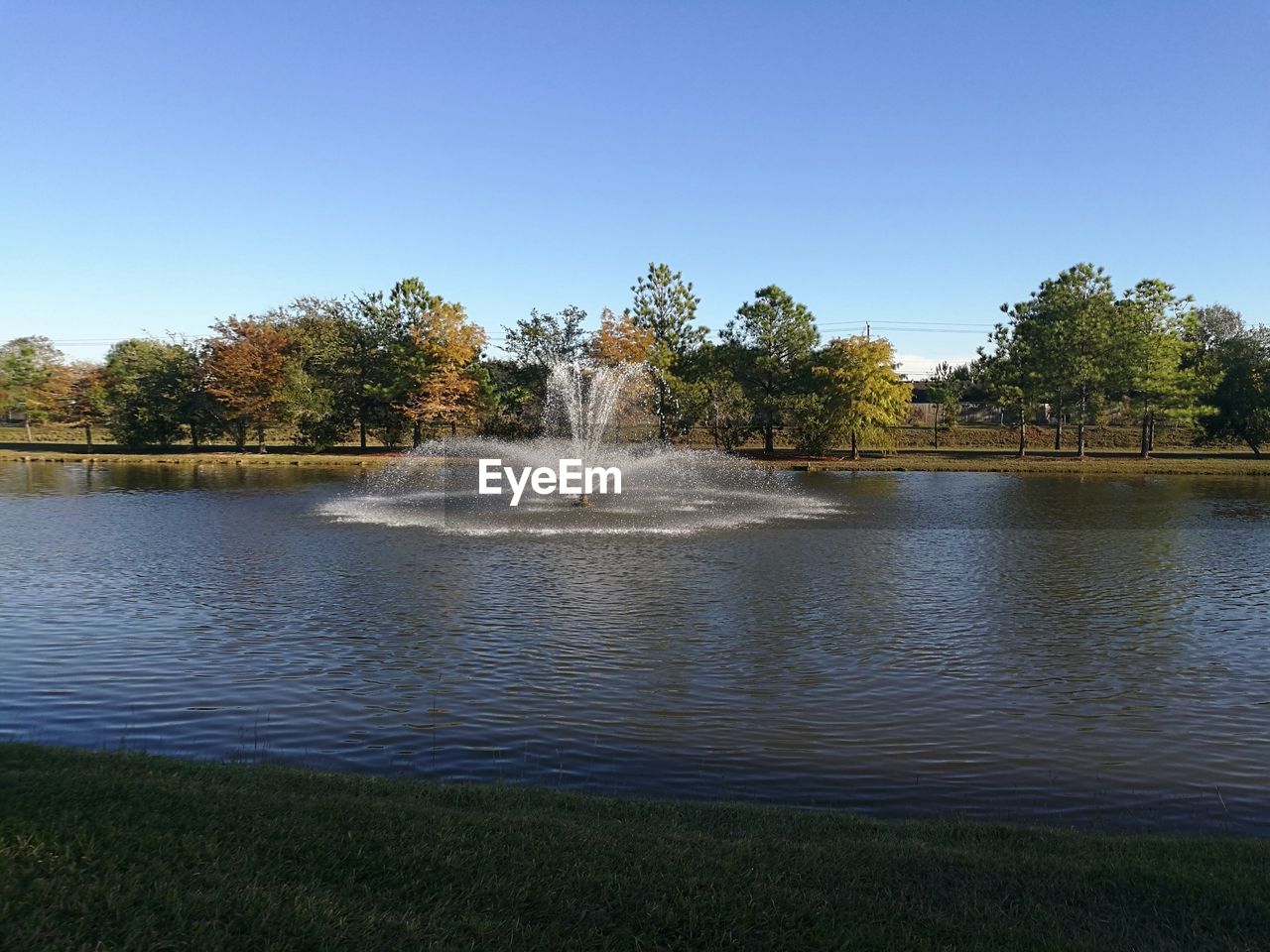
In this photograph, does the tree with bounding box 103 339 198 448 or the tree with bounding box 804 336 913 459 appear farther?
the tree with bounding box 103 339 198 448

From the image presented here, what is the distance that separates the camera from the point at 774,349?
6962 cm

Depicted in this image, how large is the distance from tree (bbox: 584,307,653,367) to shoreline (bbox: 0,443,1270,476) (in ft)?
36.3

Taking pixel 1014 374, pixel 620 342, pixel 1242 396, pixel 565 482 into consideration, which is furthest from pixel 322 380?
pixel 1242 396

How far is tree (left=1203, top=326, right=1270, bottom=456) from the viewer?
226 ft

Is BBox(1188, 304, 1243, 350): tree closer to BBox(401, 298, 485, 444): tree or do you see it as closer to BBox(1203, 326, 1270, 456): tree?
BBox(1203, 326, 1270, 456): tree

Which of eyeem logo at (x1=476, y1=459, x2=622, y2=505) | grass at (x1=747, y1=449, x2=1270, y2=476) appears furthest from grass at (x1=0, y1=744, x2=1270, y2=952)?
grass at (x1=747, y1=449, x2=1270, y2=476)

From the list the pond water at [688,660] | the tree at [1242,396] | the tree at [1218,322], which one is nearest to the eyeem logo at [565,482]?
the pond water at [688,660]

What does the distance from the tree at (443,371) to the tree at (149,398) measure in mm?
18870

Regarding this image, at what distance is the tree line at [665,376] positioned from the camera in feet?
213

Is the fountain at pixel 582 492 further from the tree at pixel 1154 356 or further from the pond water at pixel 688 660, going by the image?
the tree at pixel 1154 356

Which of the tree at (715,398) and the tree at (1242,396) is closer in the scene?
the tree at (715,398)

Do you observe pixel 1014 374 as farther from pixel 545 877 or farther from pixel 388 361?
pixel 545 877

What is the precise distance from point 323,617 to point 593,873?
488 inches

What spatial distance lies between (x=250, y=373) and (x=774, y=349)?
129ft
